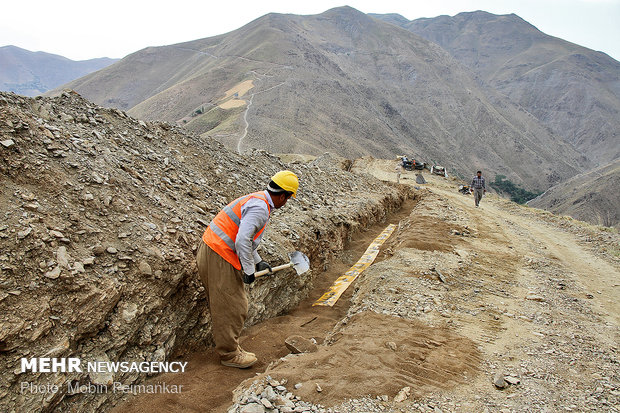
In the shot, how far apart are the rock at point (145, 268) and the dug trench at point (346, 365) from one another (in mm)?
1161

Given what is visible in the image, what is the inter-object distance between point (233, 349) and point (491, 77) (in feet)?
487

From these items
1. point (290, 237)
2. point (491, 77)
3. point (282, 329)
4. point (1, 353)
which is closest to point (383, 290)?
point (282, 329)

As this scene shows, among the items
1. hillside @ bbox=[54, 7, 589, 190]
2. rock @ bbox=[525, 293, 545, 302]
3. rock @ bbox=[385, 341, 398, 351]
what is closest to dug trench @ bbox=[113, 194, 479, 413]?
rock @ bbox=[385, 341, 398, 351]

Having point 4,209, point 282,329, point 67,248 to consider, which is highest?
point 4,209

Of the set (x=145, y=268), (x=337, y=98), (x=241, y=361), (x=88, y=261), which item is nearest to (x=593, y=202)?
(x=337, y=98)

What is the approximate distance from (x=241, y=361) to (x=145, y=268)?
61.4 inches

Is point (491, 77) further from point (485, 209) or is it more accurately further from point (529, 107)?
point (485, 209)

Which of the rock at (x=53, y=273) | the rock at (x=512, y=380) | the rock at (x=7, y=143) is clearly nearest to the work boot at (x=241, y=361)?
the rock at (x=53, y=273)

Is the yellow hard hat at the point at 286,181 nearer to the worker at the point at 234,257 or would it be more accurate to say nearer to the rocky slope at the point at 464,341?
the worker at the point at 234,257

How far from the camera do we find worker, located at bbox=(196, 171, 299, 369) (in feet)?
13.5

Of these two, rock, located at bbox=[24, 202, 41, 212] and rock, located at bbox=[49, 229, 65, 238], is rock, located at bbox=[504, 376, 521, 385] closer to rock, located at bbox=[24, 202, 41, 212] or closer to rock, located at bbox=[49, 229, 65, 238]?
rock, located at bbox=[49, 229, 65, 238]

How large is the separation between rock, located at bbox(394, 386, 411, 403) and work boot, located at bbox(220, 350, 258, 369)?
1.87m

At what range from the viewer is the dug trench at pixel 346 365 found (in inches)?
141

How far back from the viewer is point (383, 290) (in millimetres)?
6168
